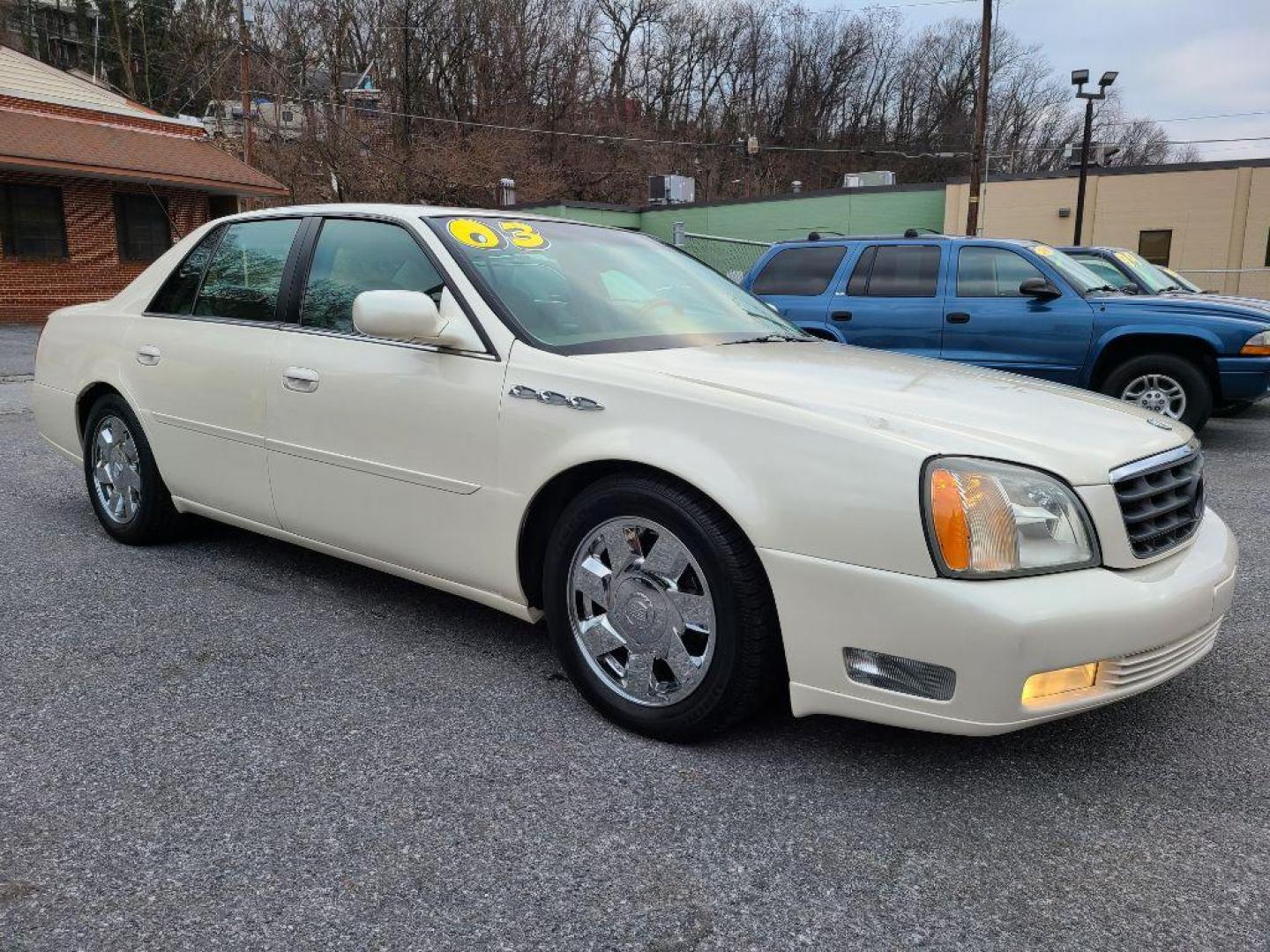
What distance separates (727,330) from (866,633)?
1528 mm

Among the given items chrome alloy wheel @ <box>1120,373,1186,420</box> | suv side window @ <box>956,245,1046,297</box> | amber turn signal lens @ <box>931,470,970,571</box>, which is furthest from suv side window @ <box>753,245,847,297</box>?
amber turn signal lens @ <box>931,470,970,571</box>

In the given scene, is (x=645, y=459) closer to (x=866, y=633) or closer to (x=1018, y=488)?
(x=866, y=633)

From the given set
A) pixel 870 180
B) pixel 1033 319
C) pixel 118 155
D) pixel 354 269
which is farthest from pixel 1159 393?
pixel 870 180

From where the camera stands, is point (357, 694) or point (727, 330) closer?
point (357, 694)

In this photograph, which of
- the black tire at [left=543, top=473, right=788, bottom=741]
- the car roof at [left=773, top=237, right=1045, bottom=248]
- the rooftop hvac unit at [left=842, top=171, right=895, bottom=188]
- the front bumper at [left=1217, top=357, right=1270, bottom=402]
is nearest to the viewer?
the black tire at [left=543, top=473, right=788, bottom=741]

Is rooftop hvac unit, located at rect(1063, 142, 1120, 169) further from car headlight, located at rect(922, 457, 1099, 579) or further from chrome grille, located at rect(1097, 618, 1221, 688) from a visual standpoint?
car headlight, located at rect(922, 457, 1099, 579)

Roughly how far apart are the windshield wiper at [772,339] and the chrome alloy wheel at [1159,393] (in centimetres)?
518

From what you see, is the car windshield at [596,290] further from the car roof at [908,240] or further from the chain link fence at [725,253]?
the chain link fence at [725,253]

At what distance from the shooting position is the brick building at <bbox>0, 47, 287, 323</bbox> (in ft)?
63.4

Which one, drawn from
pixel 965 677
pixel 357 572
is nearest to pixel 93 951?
pixel 965 677

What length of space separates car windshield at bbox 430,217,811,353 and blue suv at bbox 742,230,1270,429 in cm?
475

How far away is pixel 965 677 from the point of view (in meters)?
2.26

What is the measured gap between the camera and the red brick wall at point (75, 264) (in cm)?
1942

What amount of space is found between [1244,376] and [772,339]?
227 inches
